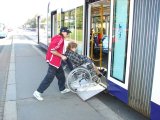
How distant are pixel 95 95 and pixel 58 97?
2.98ft

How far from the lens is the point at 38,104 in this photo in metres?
5.93

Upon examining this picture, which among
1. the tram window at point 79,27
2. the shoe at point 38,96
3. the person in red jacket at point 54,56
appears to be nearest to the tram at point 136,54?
the person in red jacket at point 54,56

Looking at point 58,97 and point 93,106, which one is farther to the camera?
point 58,97

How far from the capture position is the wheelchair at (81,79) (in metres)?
6.48

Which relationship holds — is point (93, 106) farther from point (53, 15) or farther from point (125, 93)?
point (53, 15)

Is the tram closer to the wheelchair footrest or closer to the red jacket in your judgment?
the wheelchair footrest

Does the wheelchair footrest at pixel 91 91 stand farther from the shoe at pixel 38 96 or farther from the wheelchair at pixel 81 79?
the shoe at pixel 38 96

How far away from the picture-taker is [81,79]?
6.53m

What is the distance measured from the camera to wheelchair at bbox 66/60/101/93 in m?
6.48

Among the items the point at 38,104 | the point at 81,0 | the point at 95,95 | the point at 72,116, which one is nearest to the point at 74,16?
the point at 81,0

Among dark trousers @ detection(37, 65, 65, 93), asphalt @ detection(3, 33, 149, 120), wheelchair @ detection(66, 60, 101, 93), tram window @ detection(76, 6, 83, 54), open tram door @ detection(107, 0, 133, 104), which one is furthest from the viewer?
tram window @ detection(76, 6, 83, 54)

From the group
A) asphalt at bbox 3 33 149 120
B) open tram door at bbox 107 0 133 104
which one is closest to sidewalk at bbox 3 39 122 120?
asphalt at bbox 3 33 149 120

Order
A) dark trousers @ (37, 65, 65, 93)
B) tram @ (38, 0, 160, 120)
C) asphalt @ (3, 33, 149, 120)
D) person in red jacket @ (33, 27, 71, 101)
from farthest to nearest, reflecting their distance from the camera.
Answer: dark trousers @ (37, 65, 65, 93), person in red jacket @ (33, 27, 71, 101), asphalt @ (3, 33, 149, 120), tram @ (38, 0, 160, 120)

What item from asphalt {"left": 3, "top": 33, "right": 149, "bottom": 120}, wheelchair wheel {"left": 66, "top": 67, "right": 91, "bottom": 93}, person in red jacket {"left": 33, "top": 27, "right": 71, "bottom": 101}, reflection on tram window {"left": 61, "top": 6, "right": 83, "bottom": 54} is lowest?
asphalt {"left": 3, "top": 33, "right": 149, "bottom": 120}
